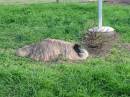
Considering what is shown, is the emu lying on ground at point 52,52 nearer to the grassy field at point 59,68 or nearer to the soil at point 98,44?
the grassy field at point 59,68

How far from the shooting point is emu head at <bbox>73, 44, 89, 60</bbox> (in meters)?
7.68

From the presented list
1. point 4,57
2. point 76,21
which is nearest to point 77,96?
point 4,57

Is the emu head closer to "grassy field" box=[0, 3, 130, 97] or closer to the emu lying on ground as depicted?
the emu lying on ground

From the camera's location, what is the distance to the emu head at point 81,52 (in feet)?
25.2

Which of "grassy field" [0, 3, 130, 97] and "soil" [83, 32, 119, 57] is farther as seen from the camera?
"soil" [83, 32, 119, 57]

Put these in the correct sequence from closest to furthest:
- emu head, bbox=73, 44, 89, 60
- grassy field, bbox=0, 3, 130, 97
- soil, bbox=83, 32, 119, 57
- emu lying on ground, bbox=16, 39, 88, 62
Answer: grassy field, bbox=0, 3, 130, 97
emu lying on ground, bbox=16, 39, 88, 62
emu head, bbox=73, 44, 89, 60
soil, bbox=83, 32, 119, 57

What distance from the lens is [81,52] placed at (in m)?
7.74

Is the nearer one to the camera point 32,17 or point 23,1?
point 32,17

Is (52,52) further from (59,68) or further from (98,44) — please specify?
(98,44)

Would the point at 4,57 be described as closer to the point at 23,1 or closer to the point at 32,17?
the point at 32,17

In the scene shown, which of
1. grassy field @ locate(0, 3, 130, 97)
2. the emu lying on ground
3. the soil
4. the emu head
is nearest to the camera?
grassy field @ locate(0, 3, 130, 97)

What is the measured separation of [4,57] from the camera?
764cm

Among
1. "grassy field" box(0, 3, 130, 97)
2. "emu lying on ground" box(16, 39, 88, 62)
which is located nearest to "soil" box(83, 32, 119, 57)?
"grassy field" box(0, 3, 130, 97)

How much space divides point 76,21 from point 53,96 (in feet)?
16.3
